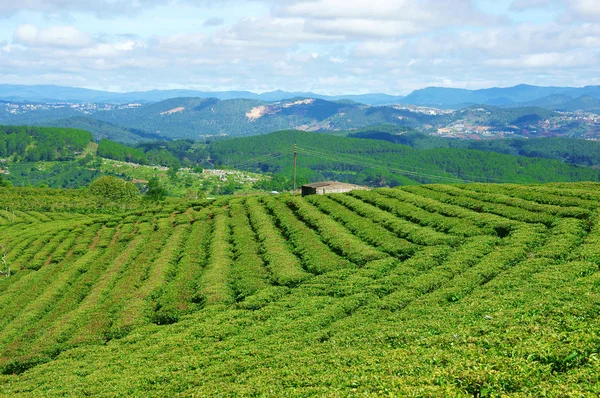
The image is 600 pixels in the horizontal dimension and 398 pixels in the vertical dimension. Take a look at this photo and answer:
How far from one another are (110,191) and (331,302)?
350ft

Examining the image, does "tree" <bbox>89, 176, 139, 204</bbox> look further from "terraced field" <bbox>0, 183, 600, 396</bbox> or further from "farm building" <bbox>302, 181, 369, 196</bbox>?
"terraced field" <bbox>0, 183, 600, 396</bbox>

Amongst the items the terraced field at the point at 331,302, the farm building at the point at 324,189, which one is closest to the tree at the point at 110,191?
the farm building at the point at 324,189

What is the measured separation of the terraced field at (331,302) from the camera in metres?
17.2

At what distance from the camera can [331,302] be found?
30.9 meters

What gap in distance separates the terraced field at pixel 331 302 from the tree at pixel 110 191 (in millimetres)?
63071

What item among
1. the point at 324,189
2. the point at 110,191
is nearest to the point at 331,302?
the point at 324,189

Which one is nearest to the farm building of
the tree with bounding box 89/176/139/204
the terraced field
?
the terraced field

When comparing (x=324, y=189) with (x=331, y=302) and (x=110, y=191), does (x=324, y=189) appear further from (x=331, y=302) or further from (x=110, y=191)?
(x=110, y=191)

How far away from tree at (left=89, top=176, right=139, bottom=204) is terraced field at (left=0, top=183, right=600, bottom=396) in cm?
6307

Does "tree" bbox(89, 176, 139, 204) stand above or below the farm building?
below

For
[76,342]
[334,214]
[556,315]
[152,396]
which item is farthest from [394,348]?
[334,214]

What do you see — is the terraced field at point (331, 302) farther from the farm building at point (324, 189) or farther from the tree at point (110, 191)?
the tree at point (110, 191)

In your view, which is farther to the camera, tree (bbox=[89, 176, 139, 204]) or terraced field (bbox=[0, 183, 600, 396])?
tree (bbox=[89, 176, 139, 204])

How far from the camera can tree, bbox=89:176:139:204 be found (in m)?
124
